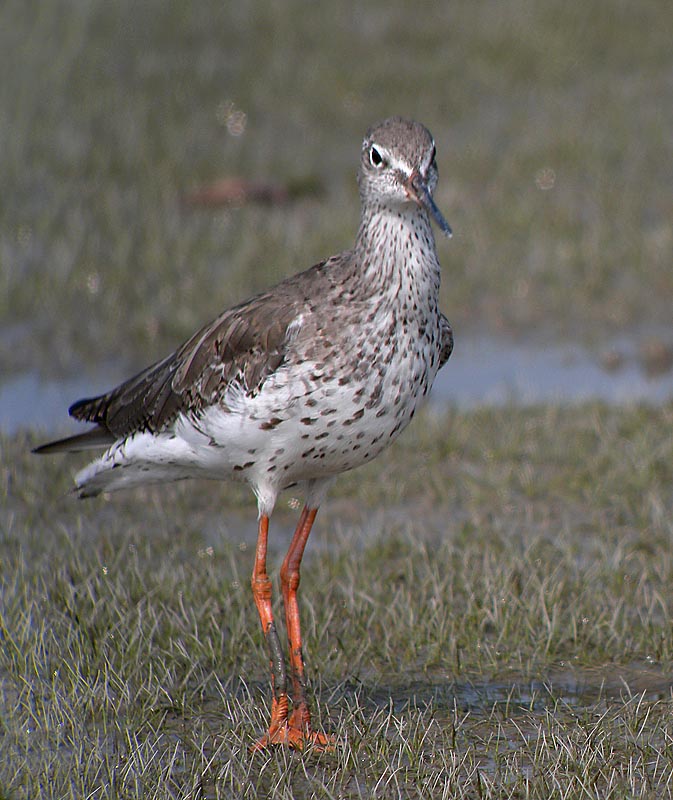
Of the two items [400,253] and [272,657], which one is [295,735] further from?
[400,253]

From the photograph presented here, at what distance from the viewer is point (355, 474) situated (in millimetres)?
8070

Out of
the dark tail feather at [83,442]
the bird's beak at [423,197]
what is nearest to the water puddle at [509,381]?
the dark tail feather at [83,442]

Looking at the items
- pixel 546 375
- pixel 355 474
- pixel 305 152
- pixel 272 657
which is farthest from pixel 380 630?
pixel 305 152

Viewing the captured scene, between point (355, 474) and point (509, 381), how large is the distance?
2335 mm

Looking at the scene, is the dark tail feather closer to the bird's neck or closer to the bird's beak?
the bird's neck

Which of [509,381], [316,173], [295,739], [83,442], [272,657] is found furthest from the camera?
[316,173]

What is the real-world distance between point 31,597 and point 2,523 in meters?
1.02

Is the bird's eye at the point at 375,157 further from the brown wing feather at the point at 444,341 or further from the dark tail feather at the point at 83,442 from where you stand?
the dark tail feather at the point at 83,442

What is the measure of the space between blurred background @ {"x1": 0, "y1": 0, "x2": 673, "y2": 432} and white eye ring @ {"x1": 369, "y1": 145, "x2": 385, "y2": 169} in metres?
4.38

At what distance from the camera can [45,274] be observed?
10766 mm

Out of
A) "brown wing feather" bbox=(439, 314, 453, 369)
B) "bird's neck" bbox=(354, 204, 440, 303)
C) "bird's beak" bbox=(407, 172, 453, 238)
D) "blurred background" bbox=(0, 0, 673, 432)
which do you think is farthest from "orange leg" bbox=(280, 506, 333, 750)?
"blurred background" bbox=(0, 0, 673, 432)

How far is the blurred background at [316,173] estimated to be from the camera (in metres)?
10.3

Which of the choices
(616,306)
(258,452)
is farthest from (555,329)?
(258,452)

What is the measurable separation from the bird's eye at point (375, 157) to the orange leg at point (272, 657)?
143cm
